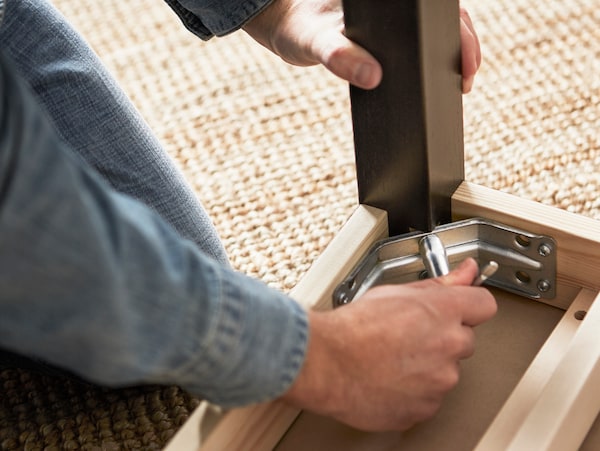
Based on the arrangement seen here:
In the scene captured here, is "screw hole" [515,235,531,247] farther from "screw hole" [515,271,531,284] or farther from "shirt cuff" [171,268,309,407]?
"shirt cuff" [171,268,309,407]

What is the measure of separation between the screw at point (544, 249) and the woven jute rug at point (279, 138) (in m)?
0.34

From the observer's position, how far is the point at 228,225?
1110mm

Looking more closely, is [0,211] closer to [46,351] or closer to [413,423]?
[46,351]

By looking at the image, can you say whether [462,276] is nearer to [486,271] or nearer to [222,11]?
[486,271]

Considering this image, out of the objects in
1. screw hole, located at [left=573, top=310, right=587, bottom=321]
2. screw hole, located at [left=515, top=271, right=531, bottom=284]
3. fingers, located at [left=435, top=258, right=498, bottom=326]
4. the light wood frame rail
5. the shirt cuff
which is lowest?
screw hole, located at [left=573, top=310, right=587, bottom=321]

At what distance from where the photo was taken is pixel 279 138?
3.99 feet

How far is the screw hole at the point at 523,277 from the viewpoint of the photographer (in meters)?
0.75

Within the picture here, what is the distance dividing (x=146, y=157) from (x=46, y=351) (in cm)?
42

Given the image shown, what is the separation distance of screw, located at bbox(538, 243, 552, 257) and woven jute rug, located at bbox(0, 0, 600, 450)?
34 cm

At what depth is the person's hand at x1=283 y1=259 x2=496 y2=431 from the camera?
578mm

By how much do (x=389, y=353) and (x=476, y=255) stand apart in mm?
183

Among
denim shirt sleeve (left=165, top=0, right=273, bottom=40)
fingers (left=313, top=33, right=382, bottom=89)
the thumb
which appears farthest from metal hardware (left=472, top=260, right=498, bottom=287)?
denim shirt sleeve (left=165, top=0, right=273, bottom=40)

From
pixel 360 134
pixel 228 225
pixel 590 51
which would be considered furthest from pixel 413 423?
pixel 590 51

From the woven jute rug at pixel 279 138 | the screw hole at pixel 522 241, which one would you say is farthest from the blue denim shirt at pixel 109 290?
the woven jute rug at pixel 279 138
